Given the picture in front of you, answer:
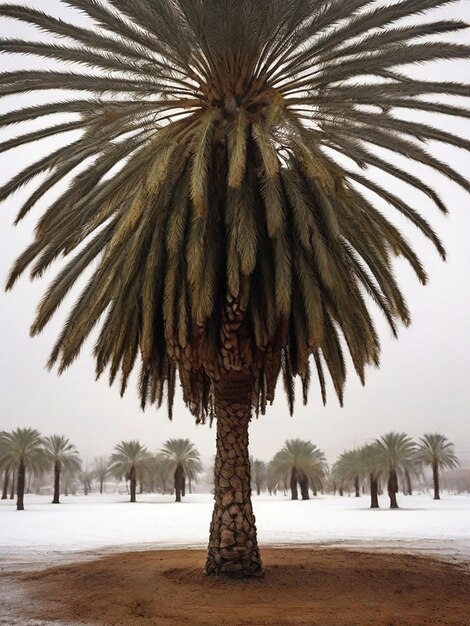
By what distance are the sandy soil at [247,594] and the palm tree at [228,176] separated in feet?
3.25

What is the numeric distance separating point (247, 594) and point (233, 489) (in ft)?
6.14

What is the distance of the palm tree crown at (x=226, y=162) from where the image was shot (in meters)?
9.59

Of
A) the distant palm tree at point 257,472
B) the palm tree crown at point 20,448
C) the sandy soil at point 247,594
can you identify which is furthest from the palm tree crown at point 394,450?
the distant palm tree at point 257,472

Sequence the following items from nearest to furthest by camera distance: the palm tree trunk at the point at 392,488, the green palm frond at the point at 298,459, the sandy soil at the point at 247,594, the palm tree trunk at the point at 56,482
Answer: the sandy soil at the point at 247,594 < the palm tree trunk at the point at 392,488 < the palm tree trunk at the point at 56,482 < the green palm frond at the point at 298,459

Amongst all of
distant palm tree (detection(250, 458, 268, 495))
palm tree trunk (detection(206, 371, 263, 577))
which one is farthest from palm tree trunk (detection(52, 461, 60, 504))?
palm tree trunk (detection(206, 371, 263, 577))

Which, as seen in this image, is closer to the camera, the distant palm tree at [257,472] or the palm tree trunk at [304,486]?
the palm tree trunk at [304,486]

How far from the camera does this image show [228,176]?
9133 millimetres

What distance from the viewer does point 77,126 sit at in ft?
38.0

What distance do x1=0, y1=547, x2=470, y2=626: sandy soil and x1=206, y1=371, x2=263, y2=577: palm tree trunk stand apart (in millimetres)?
346

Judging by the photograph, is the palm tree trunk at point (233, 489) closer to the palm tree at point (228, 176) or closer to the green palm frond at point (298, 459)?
the palm tree at point (228, 176)

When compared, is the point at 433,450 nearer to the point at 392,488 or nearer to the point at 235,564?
the point at 392,488

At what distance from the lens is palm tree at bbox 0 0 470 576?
31.6ft

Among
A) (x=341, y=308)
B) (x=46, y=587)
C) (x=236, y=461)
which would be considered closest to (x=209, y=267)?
(x=341, y=308)

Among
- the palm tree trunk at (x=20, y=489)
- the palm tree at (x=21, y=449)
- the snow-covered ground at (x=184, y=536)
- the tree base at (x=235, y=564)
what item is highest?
the palm tree at (x=21, y=449)
